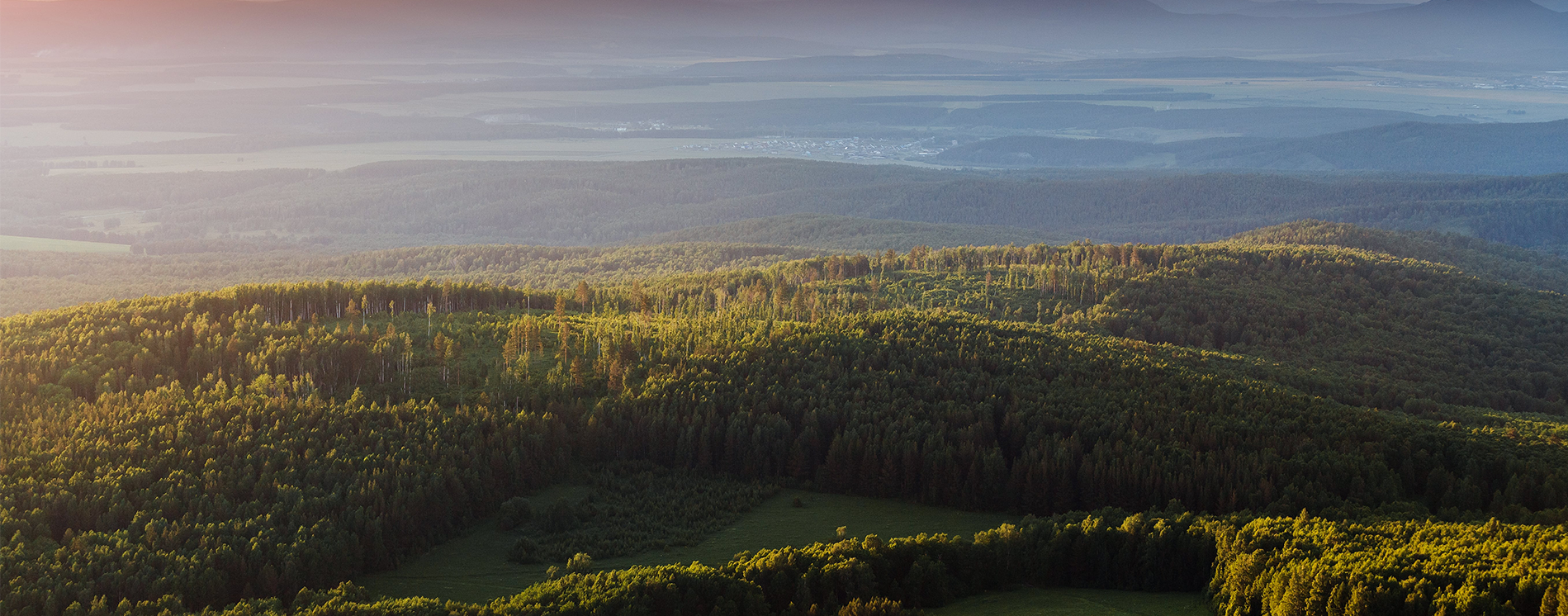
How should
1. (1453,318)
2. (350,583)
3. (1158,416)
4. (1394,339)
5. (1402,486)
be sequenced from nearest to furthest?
(350,583)
(1402,486)
(1158,416)
(1394,339)
(1453,318)

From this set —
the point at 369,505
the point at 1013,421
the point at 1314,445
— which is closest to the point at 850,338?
the point at 1013,421

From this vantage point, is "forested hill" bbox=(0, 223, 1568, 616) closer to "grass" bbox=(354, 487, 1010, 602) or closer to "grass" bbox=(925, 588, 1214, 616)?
"grass" bbox=(925, 588, 1214, 616)

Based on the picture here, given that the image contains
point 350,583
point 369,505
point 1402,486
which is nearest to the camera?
point 350,583

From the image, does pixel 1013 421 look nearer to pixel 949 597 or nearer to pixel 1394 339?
pixel 949 597

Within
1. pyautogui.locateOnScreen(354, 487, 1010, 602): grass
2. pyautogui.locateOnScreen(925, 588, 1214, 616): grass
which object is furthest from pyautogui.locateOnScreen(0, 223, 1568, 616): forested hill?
pyautogui.locateOnScreen(354, 487, 1010, 602): grass

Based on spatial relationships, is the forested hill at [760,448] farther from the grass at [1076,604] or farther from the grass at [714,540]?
the grass at [714,540]
